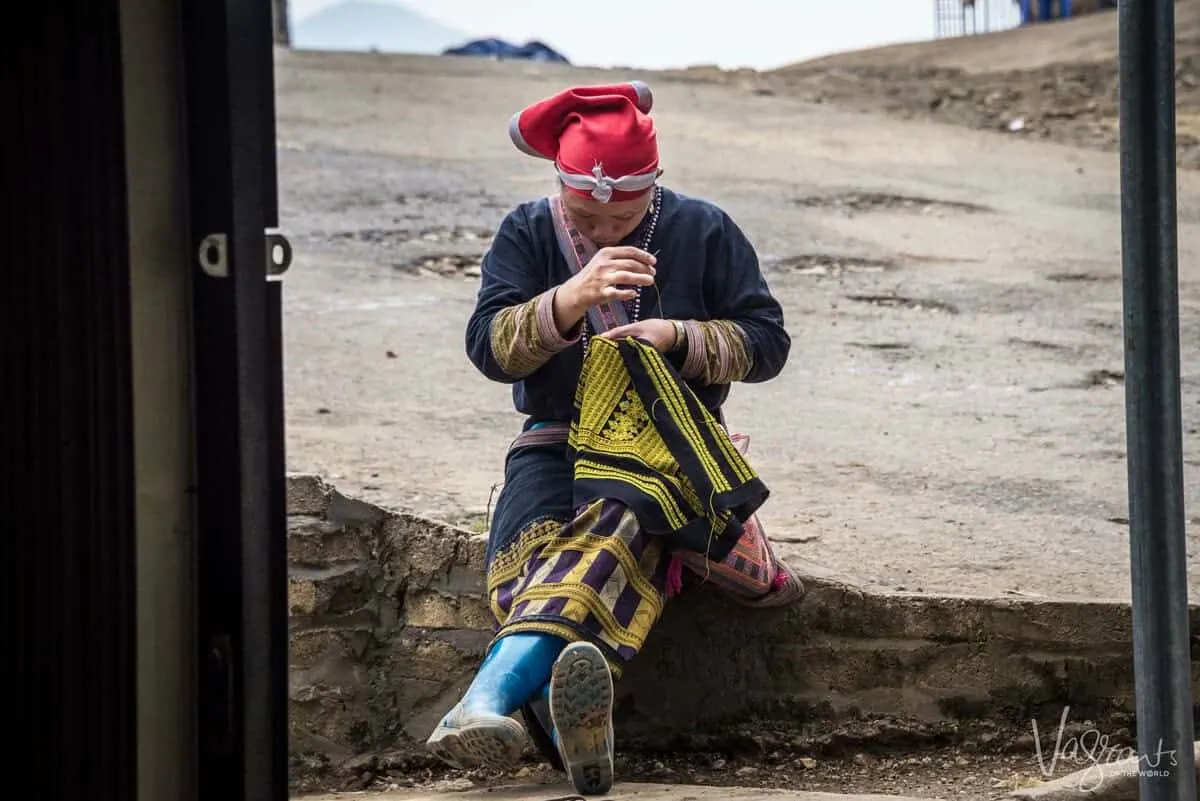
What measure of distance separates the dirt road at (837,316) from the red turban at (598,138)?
3.44 ft

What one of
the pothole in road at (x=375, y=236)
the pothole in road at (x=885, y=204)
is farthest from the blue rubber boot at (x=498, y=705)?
the pothole in road at (x=885, y=204)

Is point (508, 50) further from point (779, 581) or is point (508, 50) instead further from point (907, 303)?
point (779, 581)

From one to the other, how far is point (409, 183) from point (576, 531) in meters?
6.30

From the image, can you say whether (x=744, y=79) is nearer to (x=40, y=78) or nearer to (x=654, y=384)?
(x=654, y=384)

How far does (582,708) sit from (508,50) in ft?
43.5

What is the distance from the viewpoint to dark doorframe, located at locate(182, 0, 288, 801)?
1771 millimetres

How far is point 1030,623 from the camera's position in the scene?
3230 mm

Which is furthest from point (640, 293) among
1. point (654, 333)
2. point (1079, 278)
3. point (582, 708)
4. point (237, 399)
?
point (1079, 278)

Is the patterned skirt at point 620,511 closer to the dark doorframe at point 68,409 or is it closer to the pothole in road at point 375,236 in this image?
the dark doorframe at point 68,409

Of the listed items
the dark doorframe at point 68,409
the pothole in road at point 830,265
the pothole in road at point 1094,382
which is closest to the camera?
the dark doorframe at point 68,409

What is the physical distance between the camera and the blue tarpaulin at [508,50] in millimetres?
14570

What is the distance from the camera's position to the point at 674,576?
3043mm

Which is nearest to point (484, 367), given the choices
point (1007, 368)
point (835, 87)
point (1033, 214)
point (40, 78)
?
point (40, 78)

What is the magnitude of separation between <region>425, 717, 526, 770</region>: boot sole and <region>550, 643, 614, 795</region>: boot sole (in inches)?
3.6
